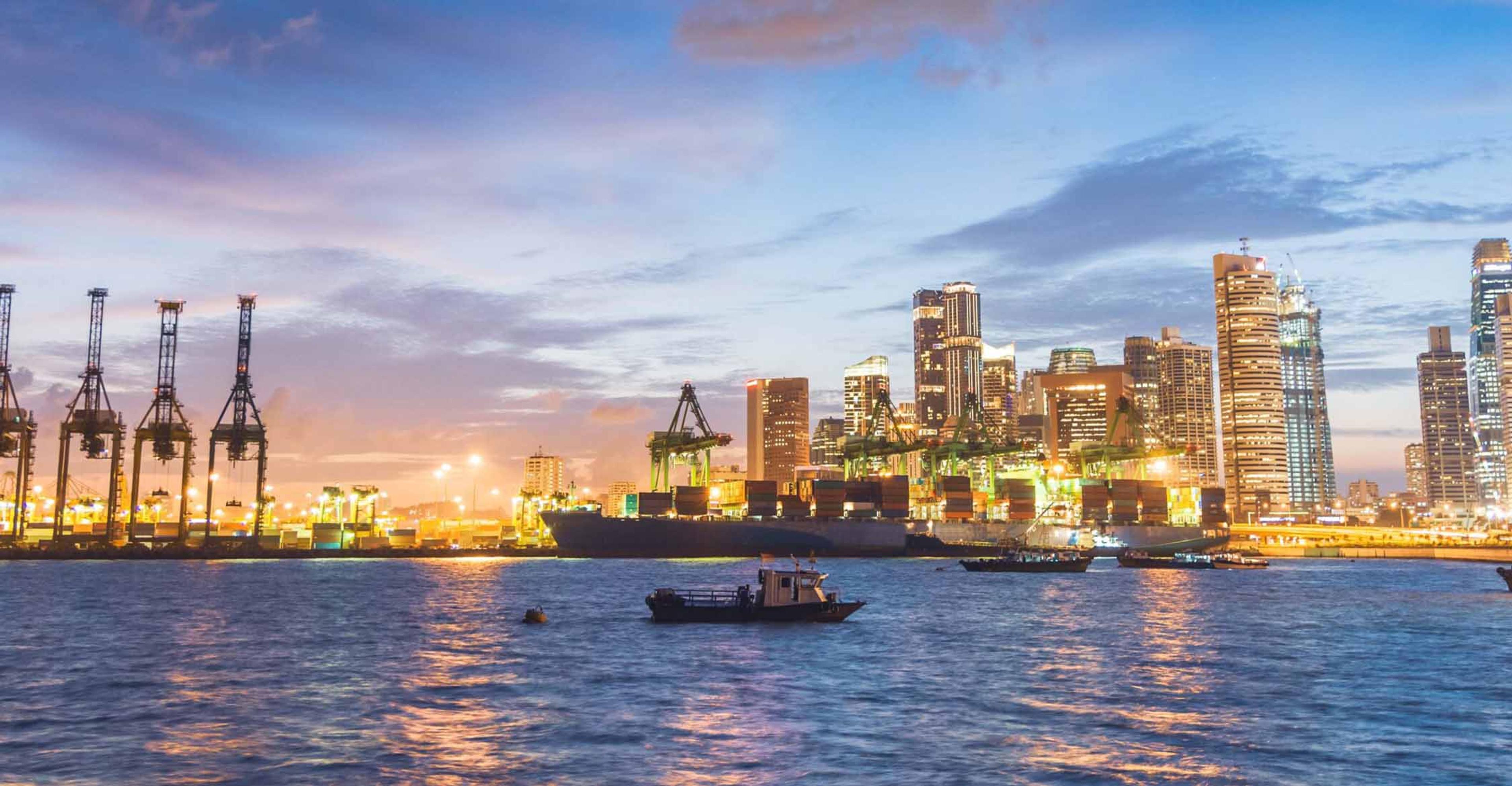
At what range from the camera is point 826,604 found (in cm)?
7056

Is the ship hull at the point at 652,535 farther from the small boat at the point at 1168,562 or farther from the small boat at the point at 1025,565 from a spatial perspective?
the small boat at the point at 1168,562

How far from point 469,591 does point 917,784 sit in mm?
85202

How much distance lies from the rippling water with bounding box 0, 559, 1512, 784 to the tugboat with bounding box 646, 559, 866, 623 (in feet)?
3.13

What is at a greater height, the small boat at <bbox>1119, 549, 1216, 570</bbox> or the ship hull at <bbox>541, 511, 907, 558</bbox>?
the ship hull at <bbox>541, 511, 907, 558</bbox>

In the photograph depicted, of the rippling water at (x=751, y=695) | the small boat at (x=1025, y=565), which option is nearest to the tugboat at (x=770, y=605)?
the rippling water at (x=751, y=695)

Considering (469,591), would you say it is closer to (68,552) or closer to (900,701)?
(900,701)

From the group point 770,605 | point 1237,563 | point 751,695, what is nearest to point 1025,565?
point 1237,563

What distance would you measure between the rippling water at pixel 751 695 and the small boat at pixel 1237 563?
7955cm

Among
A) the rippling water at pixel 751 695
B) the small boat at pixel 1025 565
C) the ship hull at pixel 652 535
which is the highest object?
the ship hull at pixel 652 535

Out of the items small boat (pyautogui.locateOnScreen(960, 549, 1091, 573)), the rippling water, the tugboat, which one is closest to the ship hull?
small boat (pyautogui.locateOnScreen(960, 549, 1091, 573))

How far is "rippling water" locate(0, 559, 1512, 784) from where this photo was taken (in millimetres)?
32312

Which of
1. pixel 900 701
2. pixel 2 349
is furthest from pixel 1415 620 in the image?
pixel 2 349

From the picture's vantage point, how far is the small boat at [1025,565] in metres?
144

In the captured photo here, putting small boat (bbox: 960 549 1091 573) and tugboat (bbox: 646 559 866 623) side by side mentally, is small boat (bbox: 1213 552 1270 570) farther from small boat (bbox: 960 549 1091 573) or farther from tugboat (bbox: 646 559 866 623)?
tugboat (bbox: 646 559 866 623)
